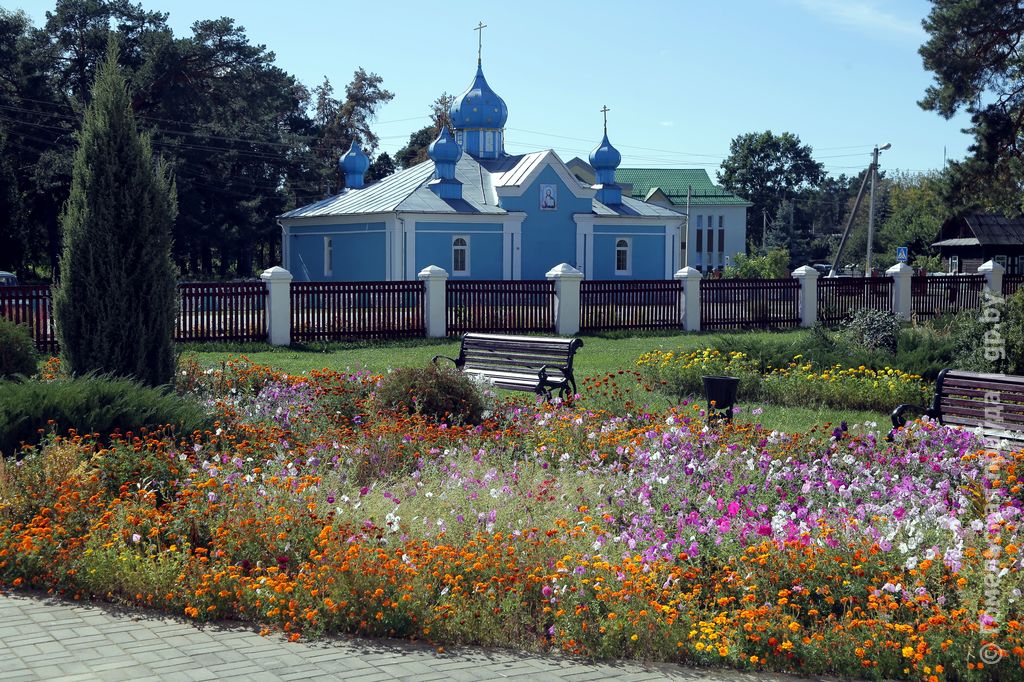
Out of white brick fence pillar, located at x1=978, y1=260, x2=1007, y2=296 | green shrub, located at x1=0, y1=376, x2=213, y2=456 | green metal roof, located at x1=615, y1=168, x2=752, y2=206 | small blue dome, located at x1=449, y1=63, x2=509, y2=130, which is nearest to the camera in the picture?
green shrub, located at x1=0, y1=376, x2=213, y2=456

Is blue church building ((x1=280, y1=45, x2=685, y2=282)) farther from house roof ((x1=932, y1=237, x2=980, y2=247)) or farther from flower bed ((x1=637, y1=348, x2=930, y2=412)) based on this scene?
house roof ((x1=932, y1=237, x2=980, y2=247))

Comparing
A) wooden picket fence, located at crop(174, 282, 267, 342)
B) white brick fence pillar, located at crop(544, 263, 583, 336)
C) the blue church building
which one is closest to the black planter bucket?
wooden picket fence, located at crop(174, 282, 267, 342)

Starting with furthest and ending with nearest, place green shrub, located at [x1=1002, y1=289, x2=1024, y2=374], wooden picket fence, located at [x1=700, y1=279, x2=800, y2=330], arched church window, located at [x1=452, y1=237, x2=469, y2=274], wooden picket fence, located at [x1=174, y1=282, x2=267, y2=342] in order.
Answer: arched church window, located at [x1=452, y1=237, x2=469, y2=274]
wooden picket fence, located at [x1=700, y1=279, x2=800, y2=330]
wooden picket fence, located at [x1=174, y1=282, x2=267, y2=342]
green shrub, located at [x1=1002, y1=289, x2=1024, y2=374]

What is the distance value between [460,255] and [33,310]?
18266mm

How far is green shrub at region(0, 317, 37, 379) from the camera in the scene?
38.9 ft

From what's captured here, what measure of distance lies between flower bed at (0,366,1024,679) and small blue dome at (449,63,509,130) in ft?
105

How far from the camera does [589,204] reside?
3666 cm

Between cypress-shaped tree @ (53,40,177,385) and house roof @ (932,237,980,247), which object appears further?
house roof @ (932,237,980,247)

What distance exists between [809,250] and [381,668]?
86.5 metres

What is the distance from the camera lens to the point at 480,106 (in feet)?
127

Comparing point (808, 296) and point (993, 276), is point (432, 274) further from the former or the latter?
point (993, 276)

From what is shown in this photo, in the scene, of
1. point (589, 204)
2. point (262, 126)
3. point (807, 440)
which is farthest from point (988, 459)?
point (262, 126)

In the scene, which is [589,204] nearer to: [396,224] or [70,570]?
[396,224]

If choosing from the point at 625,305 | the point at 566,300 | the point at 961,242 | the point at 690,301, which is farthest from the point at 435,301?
the point at 961,242
